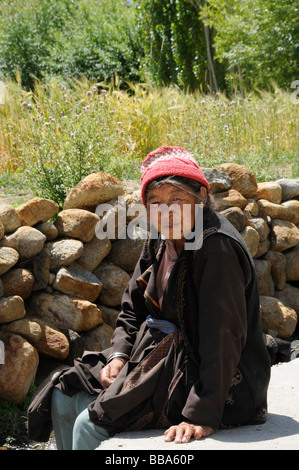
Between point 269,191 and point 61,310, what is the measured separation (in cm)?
272

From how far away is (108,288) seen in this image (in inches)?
207

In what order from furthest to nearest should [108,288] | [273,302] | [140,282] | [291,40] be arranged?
[291,40] < [273,302] < [108,288] < [140,282]

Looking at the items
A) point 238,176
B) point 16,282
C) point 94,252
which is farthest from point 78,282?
point 238,176

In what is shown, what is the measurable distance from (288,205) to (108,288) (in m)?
2.39

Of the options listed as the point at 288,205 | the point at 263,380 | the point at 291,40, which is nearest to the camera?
the point at 263,380

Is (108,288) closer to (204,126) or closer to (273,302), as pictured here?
(273,302)

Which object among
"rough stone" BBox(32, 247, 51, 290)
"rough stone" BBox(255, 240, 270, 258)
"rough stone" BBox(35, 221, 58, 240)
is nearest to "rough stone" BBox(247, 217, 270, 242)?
Answer: "rough stone" BBox(255, 240, 270, 258)

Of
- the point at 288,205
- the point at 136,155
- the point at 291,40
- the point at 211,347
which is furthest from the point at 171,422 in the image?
the point at 291,40

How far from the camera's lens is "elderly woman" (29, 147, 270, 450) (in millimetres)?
2639

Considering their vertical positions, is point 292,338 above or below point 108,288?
below

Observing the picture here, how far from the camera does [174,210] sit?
2.84 meters

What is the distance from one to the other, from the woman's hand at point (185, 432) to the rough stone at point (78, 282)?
2419 mm

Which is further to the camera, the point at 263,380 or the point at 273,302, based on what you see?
the point at 273,302

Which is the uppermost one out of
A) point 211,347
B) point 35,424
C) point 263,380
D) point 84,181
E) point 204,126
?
point 204,126
